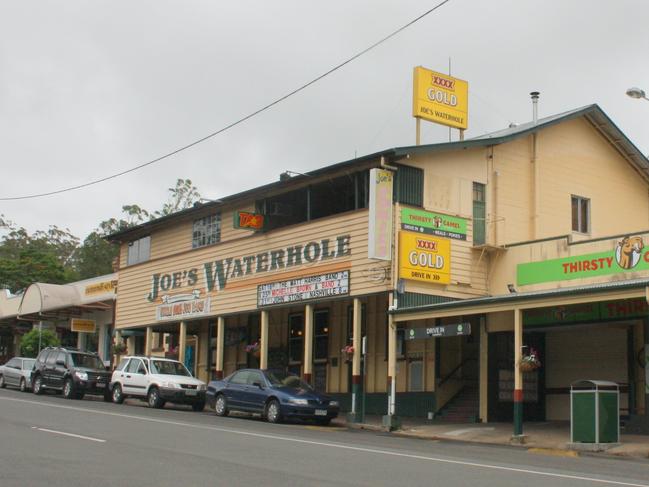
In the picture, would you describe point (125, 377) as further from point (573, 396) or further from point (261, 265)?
point (573, 396)

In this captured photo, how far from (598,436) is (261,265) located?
13.6m

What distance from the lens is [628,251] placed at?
2227 centimetres

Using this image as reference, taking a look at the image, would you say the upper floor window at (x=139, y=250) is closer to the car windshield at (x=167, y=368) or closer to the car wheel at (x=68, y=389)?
the car wheel at (x=68, y=389)

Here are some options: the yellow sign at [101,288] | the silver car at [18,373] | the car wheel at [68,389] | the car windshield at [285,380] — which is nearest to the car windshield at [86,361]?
the car wheel at [68,389]

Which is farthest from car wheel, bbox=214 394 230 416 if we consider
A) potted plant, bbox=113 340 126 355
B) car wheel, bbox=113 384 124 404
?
potted plant, bbox=113 340 126 355

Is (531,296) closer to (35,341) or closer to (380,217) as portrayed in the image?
(380,217)

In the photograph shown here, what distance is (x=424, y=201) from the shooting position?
25.3m

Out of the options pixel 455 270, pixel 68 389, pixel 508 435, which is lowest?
pixel 508 435

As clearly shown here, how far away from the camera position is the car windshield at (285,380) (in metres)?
24.3

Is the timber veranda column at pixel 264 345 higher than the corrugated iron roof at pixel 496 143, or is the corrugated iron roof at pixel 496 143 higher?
the corrugated iron roof at pixel 496 143

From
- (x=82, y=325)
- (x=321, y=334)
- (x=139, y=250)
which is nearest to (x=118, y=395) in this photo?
(x=321, y=334)

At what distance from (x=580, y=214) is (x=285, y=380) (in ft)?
36.8

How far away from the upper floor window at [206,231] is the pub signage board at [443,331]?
36.3 feet

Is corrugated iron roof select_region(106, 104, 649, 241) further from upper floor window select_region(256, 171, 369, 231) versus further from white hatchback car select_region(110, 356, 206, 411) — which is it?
white hatchback car select_region(110, 356, 206, 411)
